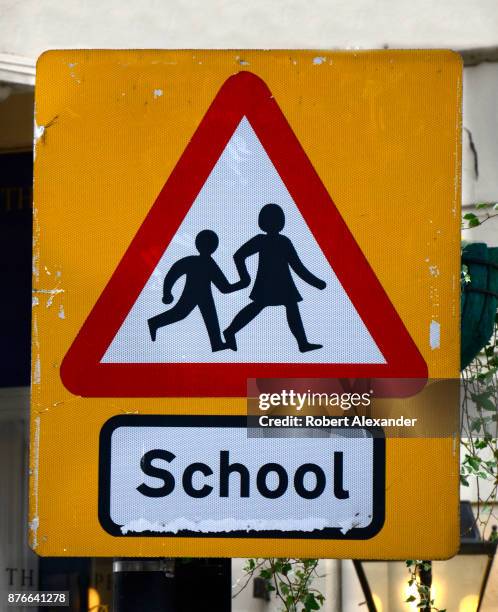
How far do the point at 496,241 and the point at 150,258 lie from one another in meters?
4.35

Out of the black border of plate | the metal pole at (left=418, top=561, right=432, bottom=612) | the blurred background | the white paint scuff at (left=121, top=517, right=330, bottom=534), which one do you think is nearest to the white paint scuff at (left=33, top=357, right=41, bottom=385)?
the black border of plate

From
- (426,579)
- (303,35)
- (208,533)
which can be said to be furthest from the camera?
(303,35)

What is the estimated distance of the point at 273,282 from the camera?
172 centimetres

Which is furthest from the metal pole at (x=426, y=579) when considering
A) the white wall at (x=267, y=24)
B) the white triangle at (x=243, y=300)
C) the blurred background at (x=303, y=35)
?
the white wall at (x=267, y=24)

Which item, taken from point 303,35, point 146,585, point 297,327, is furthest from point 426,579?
point 303,35

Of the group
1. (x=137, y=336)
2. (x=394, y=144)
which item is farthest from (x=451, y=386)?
(x=137, y=336)

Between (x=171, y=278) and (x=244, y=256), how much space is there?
120mm

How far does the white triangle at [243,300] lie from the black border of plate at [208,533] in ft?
0.30

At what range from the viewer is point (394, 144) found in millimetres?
1749

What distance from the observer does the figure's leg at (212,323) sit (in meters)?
1.72

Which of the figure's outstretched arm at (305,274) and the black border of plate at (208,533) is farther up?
the figure's outstretched arm at (305,274)

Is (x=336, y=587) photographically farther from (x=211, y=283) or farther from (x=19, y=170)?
(x=211, y=283)

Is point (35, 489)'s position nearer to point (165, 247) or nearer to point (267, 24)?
point (165, 247)

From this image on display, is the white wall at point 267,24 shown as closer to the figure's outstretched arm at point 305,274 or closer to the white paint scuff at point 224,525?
the figure's outstretched arm at point 305,274
